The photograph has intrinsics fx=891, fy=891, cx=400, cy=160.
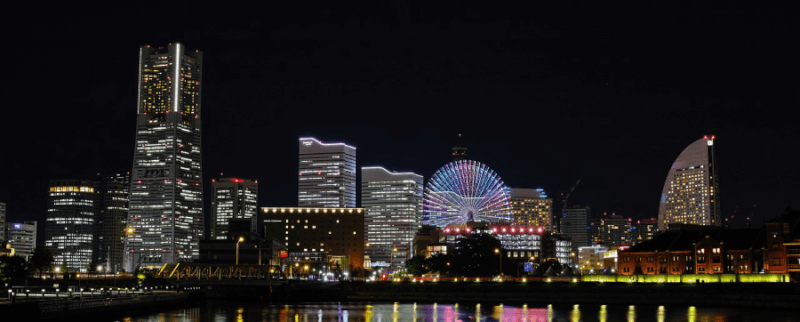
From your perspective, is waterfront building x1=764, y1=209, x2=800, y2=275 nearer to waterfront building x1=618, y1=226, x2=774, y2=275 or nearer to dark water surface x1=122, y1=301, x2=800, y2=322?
waterfront building x1=618, y1=226, x2=774, y2=275

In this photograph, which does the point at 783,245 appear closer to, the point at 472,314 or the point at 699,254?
the point at 699,254

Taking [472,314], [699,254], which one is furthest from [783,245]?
[472,314]

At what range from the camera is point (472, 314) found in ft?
386

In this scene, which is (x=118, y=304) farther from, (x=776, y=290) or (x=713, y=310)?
(x=776, y=290)

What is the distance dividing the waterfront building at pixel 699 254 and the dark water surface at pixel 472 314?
42.7 metres

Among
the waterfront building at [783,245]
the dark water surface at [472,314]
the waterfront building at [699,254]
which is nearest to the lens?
the dark water surface at [472,314]

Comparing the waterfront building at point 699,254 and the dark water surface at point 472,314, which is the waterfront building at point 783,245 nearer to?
the waterfront building at point 699,254

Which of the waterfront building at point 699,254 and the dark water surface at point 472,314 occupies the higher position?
the waterfront building at point 699,254

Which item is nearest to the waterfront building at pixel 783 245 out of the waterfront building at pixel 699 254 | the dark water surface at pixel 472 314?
the waterfront building at pixel 699 254

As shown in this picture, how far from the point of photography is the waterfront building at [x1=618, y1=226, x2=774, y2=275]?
172125 mm

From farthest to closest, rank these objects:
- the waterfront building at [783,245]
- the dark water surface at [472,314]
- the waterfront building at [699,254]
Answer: the waterfront building at [699,254] → the waterfront building at [783,245] → the dark water surface at [472,314]

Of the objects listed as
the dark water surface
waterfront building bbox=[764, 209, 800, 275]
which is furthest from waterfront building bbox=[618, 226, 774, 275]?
the dark water surface

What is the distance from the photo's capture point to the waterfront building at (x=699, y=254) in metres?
172

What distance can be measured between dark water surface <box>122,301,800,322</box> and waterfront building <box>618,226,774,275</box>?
4268 centimetres
